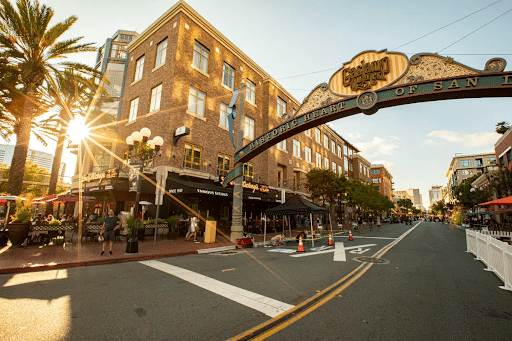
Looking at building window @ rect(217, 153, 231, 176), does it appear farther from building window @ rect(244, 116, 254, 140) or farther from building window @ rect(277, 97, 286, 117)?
building window @ rect(277, 97, 286, 117)

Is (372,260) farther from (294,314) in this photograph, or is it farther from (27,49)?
(27,49)

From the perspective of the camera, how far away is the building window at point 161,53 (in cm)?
1991

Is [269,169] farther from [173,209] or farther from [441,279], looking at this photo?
[441,279]

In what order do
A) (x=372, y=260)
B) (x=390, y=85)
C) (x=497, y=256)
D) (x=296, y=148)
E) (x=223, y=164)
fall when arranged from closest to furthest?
1. (x=497, y=256)
2. (x=372, y=260)
3. (x=390, y=85)
4. (x=223, y=164)
5. (x=296, y=148)

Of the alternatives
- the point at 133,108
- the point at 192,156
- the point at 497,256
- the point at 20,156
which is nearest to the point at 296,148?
the point at 192,156

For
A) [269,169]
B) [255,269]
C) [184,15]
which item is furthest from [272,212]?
[184,15]

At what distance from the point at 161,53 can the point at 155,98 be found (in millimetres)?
4097

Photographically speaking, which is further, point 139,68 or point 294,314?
point 139,68

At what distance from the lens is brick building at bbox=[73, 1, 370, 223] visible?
17.5m

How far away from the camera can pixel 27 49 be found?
1358 cm

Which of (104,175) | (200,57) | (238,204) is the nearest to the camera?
(238,204)

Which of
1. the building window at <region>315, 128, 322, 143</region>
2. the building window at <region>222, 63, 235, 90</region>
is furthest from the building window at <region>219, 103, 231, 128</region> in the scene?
the building window at <region>315, 128, 322, 143</region>

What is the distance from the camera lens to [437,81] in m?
9.15

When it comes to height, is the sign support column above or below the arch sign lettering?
A: below
